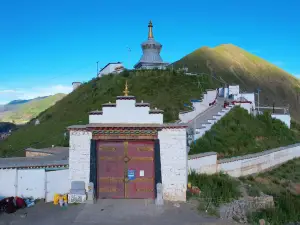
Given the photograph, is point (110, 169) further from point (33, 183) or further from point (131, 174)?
point (33, 183)

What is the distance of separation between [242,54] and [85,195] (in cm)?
11932

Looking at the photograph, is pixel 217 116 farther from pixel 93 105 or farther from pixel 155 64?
pixel 155 64

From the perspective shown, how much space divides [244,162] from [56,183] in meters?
12.4

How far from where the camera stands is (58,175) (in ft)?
46.0

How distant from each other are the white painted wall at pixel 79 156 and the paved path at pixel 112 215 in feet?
4.63

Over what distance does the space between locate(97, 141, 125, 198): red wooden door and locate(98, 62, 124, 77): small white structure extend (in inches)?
1368

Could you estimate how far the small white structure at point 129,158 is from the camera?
1395 centimetres

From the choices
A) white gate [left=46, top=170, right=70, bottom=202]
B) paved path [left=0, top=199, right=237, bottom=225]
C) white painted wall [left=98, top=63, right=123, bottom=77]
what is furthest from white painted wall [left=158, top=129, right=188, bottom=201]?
white painted wall [left=98, top=63, right=123, bottom=77]

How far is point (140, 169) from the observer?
1413 cm

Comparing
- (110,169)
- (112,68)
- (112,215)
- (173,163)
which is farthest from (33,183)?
(112,68)

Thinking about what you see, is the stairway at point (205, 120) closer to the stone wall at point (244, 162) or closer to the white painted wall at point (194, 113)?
the white painted wall at point (194, 113)

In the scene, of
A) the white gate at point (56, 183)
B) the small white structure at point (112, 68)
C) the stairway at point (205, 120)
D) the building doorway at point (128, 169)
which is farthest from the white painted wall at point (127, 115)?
the small white structure at point (112, 68)

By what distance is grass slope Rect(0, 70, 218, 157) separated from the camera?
32.1 meters

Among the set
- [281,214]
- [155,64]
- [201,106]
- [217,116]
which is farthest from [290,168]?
[155,64]
